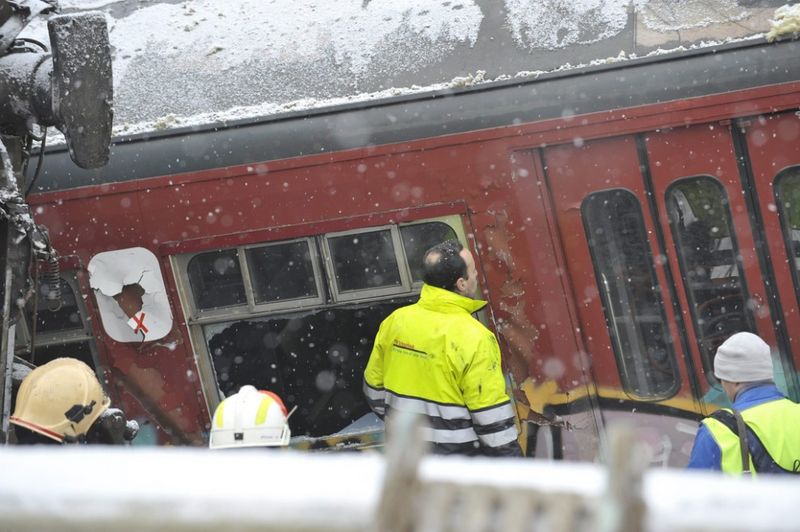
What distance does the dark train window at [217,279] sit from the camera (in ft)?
14.6

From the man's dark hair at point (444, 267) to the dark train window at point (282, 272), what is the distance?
2.90 ft

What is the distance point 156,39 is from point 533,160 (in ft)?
8.65

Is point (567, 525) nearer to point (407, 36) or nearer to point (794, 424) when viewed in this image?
point (794, 424)

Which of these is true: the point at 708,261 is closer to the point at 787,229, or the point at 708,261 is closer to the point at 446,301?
the point at 787,229

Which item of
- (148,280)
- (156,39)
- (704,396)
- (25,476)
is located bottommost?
(704,396)

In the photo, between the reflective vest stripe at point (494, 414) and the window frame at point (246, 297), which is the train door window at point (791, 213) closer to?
the reflective vest stripe at point (494, 414)

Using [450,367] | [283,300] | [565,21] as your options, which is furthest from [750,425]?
[565,21]

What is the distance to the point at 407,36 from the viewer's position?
4793 millimetres

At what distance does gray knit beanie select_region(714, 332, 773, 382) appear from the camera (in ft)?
9.37

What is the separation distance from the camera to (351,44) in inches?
192

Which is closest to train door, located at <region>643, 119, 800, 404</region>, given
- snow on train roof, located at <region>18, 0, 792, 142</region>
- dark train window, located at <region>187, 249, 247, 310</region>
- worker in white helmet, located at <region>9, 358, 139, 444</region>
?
snow on train roof, located at <region>18, 0, 792, 142</region>

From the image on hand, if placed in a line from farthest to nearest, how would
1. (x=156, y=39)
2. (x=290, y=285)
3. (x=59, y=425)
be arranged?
1. (x=156, y=39)
2. (x=290, y=285)
3. (x=59, y=425)

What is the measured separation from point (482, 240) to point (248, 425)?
1.90m

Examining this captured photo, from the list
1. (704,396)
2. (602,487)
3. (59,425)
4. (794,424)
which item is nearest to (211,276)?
(59,425)
